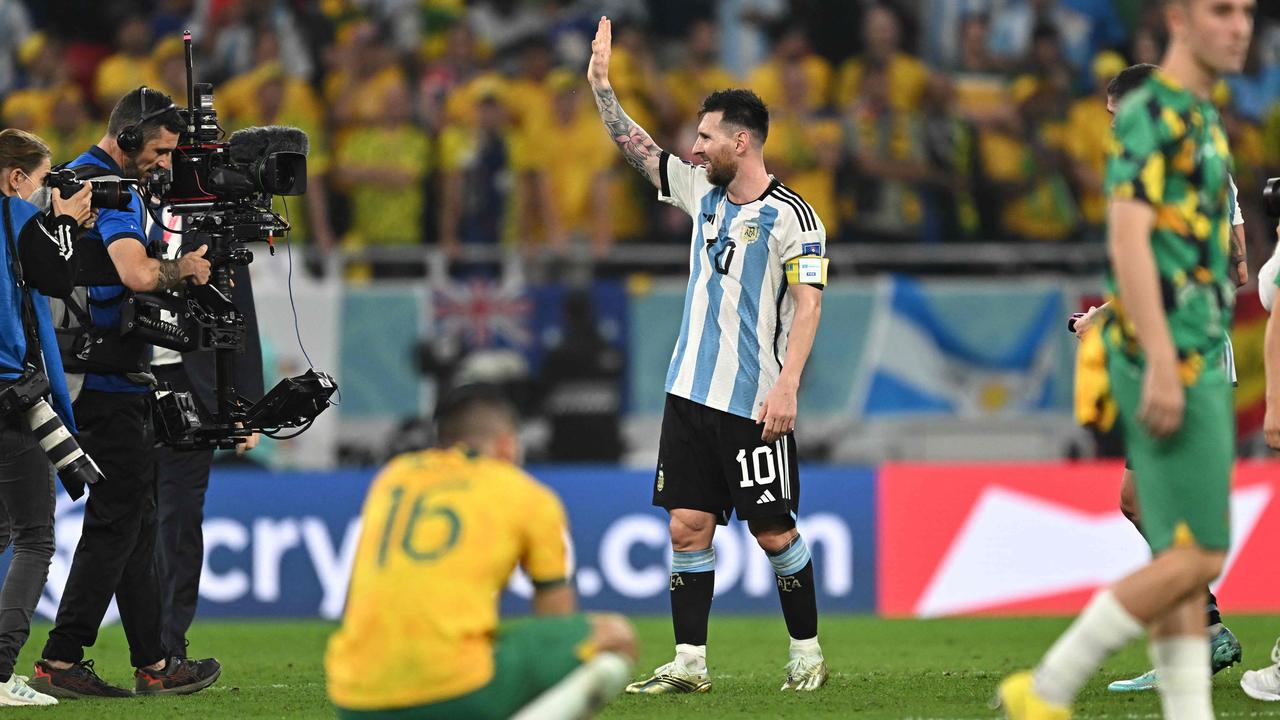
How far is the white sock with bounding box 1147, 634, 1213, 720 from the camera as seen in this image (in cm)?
482

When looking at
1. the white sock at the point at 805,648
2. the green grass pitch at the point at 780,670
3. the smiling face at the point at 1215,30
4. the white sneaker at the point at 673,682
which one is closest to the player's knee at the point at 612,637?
the green grass pitch at the point at 780,670

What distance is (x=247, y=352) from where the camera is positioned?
816cm

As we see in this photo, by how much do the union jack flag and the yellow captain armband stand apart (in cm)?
583

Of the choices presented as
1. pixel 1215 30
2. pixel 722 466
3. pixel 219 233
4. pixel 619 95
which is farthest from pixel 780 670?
pixel 619 95

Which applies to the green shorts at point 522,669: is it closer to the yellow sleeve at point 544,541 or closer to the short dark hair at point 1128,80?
the yellow sleeve at point 544,541

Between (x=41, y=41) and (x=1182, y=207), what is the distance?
499 inches

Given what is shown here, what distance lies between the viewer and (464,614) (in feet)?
14.6

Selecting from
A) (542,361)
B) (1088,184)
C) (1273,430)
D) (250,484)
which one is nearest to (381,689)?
(1273,430)

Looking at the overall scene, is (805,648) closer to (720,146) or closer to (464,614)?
(720,146)

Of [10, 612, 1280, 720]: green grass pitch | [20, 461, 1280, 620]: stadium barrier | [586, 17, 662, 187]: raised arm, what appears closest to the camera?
[10, 612, 1280, 720]: green grass pitch

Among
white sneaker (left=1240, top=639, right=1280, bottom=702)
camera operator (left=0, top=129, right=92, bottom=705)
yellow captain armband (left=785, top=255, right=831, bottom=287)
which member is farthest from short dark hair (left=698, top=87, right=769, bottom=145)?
white sneaker (left=1240, top=639, right=1280, bottom=702)

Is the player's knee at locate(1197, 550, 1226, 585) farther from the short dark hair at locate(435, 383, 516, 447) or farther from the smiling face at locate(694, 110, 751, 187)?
the smiling face at locate(694, 110, 751, 187)

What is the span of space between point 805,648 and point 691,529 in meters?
0.69

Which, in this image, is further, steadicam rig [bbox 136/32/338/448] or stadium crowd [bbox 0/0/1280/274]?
stadium crowd [bbox 0/0/1280/274]
